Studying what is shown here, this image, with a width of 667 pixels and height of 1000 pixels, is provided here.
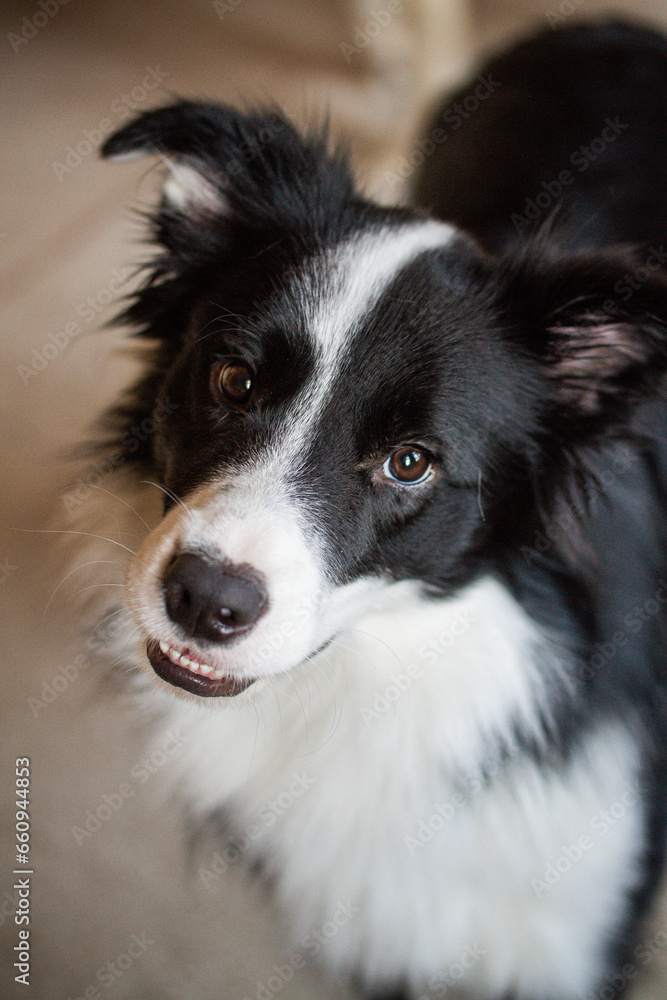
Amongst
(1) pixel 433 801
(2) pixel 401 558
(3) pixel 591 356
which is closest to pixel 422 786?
(1) pixel 433 801

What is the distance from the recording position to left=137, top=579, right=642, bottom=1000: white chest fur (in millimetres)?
1676

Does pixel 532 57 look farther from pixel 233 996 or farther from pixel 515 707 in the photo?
pixel 233 996

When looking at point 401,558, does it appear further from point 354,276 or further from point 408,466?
point 354,276

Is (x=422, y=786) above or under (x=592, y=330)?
under

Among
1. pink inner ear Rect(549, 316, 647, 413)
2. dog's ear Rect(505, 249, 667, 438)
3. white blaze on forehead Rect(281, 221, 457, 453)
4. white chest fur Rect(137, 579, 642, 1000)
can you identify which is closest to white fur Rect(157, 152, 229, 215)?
white blaze on forehead Rect(281, 221, 457, 453)

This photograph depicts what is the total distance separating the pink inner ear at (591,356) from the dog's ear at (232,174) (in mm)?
582

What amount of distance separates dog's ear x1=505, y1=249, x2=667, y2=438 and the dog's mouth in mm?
830

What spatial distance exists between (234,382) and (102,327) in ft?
1.96

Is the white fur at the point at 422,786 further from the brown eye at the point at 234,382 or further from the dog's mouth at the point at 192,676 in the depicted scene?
the brown eye at the point at 234,382

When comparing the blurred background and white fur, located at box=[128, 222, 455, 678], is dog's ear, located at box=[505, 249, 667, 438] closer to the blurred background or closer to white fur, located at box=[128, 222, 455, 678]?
white fur, located at box=[128, 222, 455, 678]

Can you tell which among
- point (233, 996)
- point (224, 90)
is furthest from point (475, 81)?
point (233, 996)

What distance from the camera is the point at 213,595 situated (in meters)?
1.26

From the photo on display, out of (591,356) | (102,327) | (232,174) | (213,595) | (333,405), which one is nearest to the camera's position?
(213,595)

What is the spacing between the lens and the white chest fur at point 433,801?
1.68 meters
